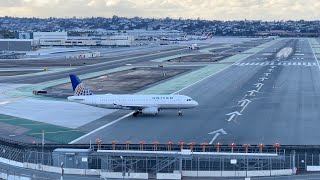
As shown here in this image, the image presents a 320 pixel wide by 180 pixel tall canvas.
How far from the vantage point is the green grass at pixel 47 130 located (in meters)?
70.2

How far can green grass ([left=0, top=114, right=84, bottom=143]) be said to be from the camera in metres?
70.2

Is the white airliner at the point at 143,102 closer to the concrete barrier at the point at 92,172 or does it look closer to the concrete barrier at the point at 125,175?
the concrete barrier at the point at 92,172

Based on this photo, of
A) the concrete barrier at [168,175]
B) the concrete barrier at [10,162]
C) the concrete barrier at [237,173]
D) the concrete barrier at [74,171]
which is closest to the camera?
the concrete barrier at [168,175]

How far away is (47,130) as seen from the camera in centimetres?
7475

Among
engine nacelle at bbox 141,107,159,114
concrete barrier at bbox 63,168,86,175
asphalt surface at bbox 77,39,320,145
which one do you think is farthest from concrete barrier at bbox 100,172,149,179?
A: engine nacelle at bbox 141,107,159,114

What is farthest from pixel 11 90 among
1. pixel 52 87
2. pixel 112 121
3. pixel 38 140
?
pixel 38 140

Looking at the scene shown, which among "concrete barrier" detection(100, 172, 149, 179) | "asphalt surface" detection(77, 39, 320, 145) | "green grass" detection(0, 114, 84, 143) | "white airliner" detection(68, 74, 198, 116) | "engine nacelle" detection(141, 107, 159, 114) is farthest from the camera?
"engine nacelle" detection(141, 107, 159, 114)

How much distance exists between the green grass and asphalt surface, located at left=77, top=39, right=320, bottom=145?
272cm

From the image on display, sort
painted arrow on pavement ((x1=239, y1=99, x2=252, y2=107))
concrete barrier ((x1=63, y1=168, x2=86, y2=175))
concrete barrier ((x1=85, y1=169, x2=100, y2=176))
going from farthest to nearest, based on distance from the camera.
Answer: painted arrow on pavement ((x1=239, y1=99, x2=252, y2=107)) < concrete barrier ((x1=63, y1=168, x2=86, y2=175)) < concrete barrier ((x1=85, y1=169, x2=100, y2=176))

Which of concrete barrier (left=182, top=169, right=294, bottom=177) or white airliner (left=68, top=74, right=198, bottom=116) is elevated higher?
white airliner (left=68, top=74, right=198, bottom=116)

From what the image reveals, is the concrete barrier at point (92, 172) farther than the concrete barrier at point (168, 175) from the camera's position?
Yes

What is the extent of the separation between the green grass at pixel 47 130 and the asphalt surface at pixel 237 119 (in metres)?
2.72

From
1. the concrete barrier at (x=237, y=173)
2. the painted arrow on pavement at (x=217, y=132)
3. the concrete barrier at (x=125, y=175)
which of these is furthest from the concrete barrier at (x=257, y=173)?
the painted arrow on pavement at (x=217, y=132)

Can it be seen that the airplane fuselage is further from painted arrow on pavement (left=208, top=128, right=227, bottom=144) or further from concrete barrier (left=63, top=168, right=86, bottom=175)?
concrete barrier (left=63, top=168, right=86, bottom=175)
